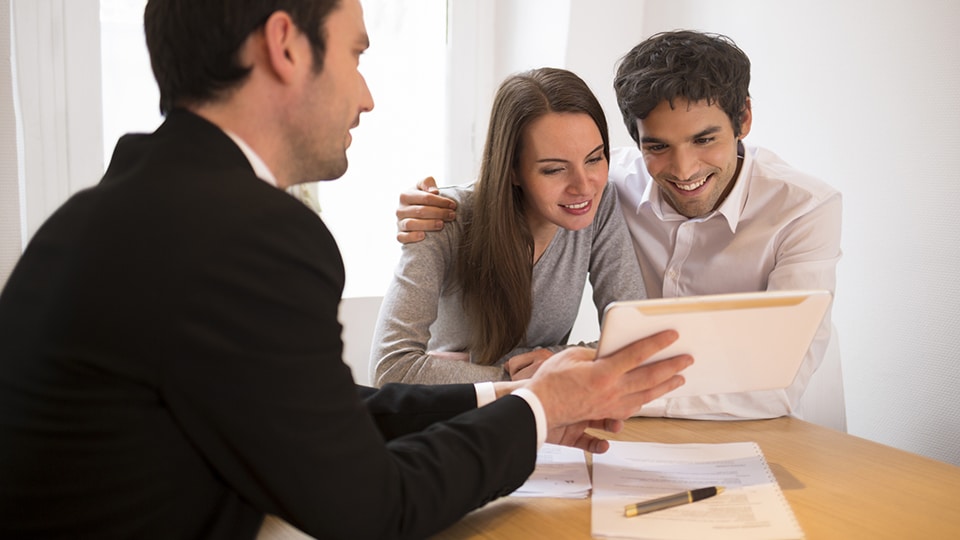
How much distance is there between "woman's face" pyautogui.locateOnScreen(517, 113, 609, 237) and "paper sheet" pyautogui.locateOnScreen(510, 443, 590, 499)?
63 centimetres

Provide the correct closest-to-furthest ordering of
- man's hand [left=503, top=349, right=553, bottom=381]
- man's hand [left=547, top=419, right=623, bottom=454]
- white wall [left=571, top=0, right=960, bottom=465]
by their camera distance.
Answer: man's hand [left=547, top=419, right=623, bottom=454] < man's hand [left=503, top=349, right=553, bottom=381] < white wall [left=571, top=0, right=960, bottom=465]

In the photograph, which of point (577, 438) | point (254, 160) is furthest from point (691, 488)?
point (254, 160)

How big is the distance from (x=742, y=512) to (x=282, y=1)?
2.92 feet

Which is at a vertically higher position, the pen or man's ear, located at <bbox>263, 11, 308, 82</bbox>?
man's ear, located at <bbox>263, 11, 308, 82</bbox>

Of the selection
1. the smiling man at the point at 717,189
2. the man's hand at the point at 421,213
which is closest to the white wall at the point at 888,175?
the smiling man at the point at 717,189

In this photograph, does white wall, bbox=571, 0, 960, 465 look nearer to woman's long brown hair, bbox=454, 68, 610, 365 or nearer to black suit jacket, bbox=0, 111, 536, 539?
woman's long brown hair, bbox=454, 68, 610, 365

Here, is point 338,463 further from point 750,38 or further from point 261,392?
point 750,38

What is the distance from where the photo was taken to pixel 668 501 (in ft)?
4.00

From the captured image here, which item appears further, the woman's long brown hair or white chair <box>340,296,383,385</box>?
white chair <box>340,296,383,385</box>

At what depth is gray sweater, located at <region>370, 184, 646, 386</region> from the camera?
71.1 inches

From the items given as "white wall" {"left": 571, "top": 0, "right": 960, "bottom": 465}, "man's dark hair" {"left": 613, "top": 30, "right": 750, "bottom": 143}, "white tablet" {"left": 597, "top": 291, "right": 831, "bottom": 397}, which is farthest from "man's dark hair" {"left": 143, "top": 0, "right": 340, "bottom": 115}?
"white wall" {"left": 571, "top": 0, "right": 960, "bottom": 465}

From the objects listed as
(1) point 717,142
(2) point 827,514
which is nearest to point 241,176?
(2) point 827,514

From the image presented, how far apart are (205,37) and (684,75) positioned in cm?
119

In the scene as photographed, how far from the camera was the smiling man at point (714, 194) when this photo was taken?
1899 mm
